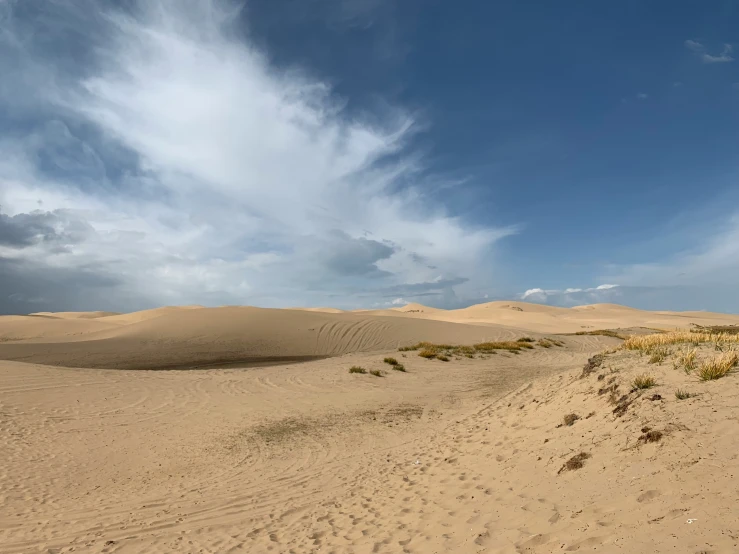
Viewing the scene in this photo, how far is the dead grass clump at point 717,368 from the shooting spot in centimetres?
616

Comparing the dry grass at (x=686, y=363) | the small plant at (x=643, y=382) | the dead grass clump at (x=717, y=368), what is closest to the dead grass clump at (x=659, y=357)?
the dry grass at (x=686, y=363)

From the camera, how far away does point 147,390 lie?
13.7 m

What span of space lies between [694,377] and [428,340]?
2602cm

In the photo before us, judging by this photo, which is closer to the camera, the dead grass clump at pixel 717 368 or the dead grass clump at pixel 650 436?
the dead grass clump at pixel 650 436

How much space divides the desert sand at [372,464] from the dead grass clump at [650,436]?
1.3 inches

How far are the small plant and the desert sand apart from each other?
0.46 feet

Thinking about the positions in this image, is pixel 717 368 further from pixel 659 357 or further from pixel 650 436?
pixel 659 357

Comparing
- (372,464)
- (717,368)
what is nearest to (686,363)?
(717,368)

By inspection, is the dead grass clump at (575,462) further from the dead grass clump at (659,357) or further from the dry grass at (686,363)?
the dead grass clump at (659,357)

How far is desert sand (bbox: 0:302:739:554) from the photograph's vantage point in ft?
13.4

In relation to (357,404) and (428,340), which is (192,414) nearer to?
(357,404)

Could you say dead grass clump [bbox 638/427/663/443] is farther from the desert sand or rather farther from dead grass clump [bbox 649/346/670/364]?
dead grass clump [bbox 649/346/670/364]

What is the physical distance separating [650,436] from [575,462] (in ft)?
2.99

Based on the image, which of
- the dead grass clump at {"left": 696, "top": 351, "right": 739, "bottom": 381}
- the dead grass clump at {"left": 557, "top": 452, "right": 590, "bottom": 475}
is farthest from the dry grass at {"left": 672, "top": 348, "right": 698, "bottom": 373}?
the dead grass clump at {"left": 557, "top": 452, "right": 590, "bottom": 475}
